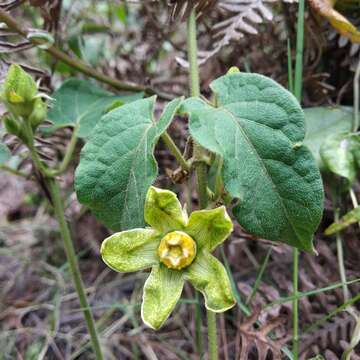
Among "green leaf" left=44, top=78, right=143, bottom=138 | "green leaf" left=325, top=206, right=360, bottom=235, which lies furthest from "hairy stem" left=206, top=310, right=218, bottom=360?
"green leaf" left=44, top=78, right=143, bottom=138

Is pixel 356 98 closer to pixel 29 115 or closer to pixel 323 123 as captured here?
pixel 323 123

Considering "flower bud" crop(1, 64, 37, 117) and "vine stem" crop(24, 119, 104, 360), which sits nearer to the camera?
"flower bud" crop(1, 64, 37, 117)

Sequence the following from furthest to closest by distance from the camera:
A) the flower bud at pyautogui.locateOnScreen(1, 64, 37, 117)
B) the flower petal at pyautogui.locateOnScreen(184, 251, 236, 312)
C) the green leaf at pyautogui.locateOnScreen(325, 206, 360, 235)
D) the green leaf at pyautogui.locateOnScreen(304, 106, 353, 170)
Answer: the green leaf at pyautogui.locateOnScreen(304, 106, 353, 170), the green leaf at pyautogui.locateOnScreen(325, 206, 360, 235), the flower bud at pyautogui.locateOnScreen(1, 64, 37, 117), the flower petal at pyautogui.locateOnScreen(184, 251, 236, 312)

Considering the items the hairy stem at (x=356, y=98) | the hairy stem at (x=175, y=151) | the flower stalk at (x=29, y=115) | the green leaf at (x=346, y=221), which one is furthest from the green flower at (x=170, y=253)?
the hairy stem at (x=356, y=98)

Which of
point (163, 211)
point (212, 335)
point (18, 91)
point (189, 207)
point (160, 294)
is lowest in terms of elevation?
point (189, 207)

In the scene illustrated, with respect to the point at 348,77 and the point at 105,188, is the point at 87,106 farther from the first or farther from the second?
the point at 348,77

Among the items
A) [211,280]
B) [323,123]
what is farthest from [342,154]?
[211,280]

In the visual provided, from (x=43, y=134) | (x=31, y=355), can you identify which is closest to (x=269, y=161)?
(x=43, y=134)

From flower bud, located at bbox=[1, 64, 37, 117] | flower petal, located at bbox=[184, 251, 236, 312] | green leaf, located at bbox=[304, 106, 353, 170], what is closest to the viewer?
flower petal, located at bbox=[184, 251, 236, 312]

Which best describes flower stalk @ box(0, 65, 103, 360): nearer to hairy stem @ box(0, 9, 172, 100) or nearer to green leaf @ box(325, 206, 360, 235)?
hairy stem @ box(0, 9, 172, 100)
